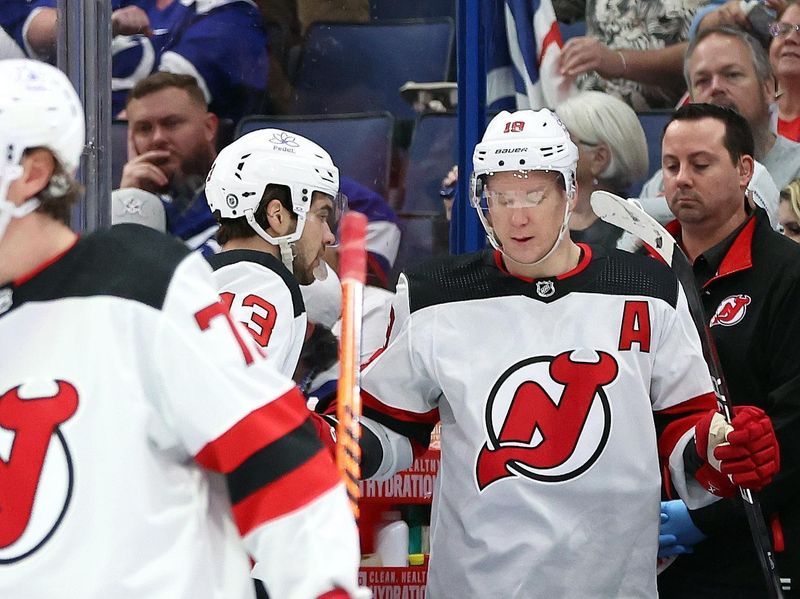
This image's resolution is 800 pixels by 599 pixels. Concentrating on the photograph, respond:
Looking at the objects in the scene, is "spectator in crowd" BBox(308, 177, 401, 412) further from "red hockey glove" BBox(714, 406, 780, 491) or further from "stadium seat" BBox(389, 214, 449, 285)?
"red hockey glove" BBox(714, 406, 780, 491)

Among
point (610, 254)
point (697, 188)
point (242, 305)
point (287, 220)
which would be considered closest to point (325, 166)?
point (287, 220)

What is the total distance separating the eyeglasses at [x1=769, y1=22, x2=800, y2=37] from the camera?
366 cm

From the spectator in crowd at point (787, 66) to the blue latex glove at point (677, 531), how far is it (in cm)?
122

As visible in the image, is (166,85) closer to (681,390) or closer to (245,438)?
(681,390)

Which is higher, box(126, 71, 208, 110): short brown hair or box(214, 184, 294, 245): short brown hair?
box(126, 71, 208, 110): short brown hair

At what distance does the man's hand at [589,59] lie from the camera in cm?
390


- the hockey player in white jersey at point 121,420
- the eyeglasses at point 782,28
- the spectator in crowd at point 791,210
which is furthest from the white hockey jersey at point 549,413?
the eyeglasses at point 782,28

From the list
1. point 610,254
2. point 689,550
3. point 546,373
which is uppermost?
point 610,254

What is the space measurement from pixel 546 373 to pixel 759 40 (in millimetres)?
1607

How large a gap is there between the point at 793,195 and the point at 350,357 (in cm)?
192

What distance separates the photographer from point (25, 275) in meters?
1.67

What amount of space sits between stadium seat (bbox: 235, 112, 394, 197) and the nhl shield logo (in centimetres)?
167

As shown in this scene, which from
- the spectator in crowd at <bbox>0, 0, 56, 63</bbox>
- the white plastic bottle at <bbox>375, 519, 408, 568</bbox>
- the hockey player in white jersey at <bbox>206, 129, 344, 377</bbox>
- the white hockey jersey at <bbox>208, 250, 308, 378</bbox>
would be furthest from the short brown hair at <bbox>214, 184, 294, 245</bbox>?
the white plastic bottle at <bbox>375, 519, 408, 568</bbox>

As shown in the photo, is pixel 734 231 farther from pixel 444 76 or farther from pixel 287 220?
pixel 444 76
